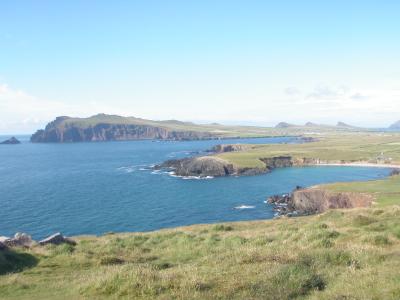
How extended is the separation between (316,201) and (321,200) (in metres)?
1.10

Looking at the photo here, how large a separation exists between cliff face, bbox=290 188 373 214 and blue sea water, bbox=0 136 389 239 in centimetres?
610

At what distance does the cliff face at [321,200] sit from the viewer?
76.2 m

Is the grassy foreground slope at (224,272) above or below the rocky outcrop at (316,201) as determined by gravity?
above

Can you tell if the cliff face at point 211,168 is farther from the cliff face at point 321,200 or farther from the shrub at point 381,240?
the shrub at point 381,240

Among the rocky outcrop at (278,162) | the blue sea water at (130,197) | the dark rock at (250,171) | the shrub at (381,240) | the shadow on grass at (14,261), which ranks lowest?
the blue sea water at (130,197)

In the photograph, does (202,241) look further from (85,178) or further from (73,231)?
(85,178)

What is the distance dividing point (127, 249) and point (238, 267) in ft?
39.6

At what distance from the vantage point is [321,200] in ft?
271

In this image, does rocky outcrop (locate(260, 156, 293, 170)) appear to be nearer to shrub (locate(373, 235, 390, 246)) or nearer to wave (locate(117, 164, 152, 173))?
wave (locate(117, 164, 152, 173))

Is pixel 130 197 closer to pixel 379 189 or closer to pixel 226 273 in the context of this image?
pixel 379 189

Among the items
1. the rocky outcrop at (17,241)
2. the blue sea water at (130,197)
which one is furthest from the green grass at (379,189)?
the rocky outcrop at (17,241)

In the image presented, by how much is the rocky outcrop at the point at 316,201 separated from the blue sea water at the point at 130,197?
405cm

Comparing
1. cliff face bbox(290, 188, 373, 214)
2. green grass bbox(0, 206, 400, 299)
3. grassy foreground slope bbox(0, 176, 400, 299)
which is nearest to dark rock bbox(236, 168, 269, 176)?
cliff face bbox(290, 188, 373, 214)

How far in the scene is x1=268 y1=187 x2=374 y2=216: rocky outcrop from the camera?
3007 inches
